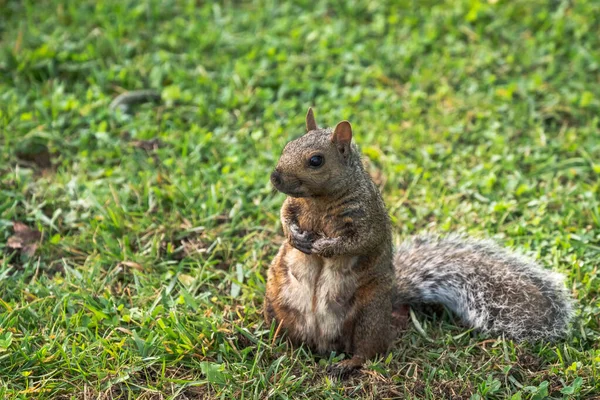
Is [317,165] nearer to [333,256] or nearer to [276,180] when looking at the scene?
[276,180]

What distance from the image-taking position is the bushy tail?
142 inches

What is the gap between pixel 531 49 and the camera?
5.89 m

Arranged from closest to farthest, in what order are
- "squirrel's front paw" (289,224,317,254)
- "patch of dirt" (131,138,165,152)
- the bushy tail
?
"squirrel's front paw" (289,224,317,254) < the bushy tail < "patch of dirt" (131,138,165,152)

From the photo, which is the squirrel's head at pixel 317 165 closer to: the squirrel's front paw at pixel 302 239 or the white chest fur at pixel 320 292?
the squirrel's front paw at pixel 302 239

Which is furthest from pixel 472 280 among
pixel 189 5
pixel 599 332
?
pixel 189 5

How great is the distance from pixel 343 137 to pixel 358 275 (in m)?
0.59

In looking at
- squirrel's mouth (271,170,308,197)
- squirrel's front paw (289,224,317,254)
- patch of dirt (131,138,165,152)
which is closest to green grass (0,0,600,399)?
patch of dirt (131,138,165,152)

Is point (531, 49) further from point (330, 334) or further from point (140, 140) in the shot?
point (330, 334)

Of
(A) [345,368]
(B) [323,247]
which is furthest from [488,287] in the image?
(B) [323,247]

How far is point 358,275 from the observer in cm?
345

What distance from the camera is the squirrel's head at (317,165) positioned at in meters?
3.27

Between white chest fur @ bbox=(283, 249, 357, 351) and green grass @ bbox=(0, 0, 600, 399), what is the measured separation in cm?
15

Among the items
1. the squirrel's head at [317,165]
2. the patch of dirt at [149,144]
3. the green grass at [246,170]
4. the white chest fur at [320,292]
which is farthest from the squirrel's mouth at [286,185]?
the patch of dirt at [149,144]

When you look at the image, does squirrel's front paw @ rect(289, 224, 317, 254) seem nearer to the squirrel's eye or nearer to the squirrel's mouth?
the squirrel's mouth
